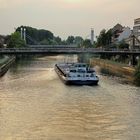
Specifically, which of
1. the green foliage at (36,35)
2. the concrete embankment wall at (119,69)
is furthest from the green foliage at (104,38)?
the green foliage at (36,35)

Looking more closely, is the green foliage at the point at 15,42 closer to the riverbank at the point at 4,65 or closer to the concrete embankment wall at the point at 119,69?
the concrete embankment wall at the point at 119,69

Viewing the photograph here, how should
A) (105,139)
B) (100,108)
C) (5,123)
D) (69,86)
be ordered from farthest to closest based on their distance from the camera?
(69,86), (100,108), (5,123), (105,139)

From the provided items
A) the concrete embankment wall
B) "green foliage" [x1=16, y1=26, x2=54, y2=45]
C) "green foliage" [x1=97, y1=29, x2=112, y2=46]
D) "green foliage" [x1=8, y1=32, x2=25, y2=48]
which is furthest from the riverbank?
"green foliage" [x1=16, y1=26, x2=54, y2=45]

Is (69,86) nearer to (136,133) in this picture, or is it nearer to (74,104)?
(74,104)

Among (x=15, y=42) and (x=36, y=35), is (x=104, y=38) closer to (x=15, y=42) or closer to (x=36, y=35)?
(x=15, y=42)

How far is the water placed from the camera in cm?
2545

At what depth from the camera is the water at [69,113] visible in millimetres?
25453

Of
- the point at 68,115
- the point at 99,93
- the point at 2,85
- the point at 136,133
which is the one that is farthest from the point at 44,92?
the point at 136,133

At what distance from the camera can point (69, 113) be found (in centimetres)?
3075

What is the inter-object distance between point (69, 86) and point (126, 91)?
6.62 meters

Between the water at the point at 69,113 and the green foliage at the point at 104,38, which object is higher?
the green foliage at the point at 104,38

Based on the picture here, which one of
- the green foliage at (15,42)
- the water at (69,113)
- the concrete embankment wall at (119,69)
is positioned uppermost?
the green foliage at (15,42)

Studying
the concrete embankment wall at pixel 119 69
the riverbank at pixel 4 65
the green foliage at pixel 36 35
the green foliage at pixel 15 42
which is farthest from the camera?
the green foliage at pixel 36 35

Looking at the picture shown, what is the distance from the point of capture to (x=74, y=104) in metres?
34.4
